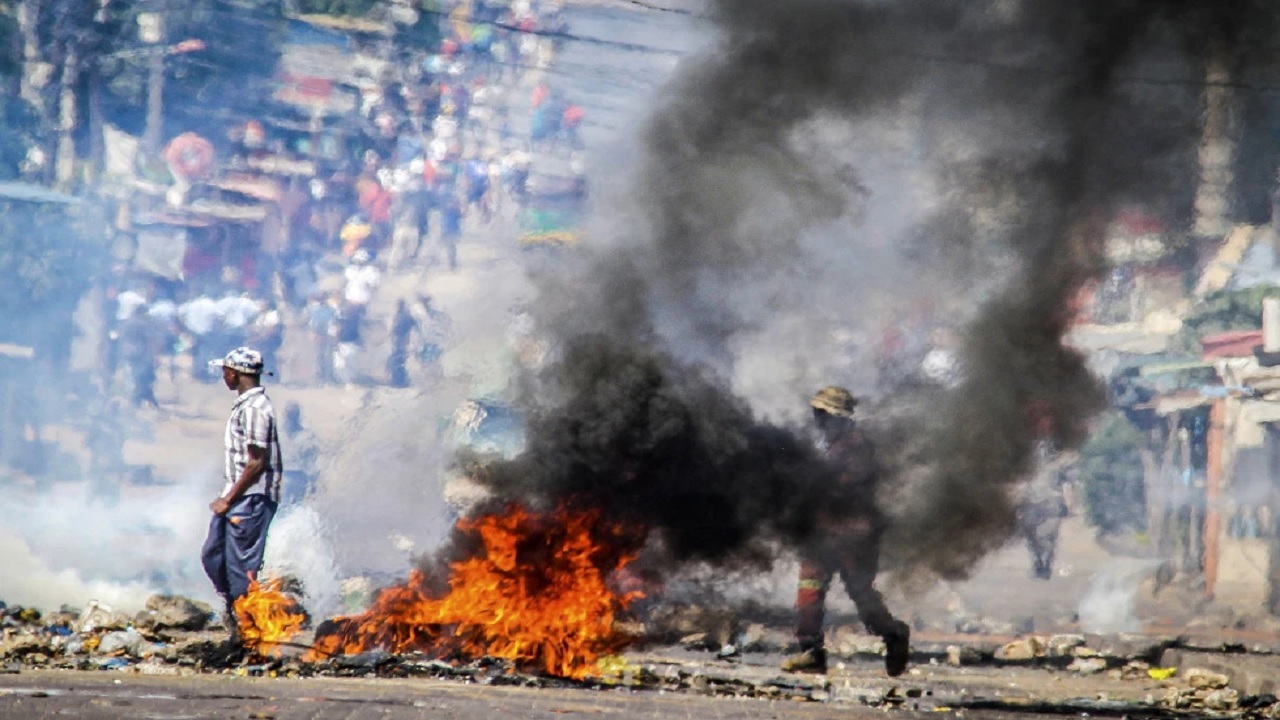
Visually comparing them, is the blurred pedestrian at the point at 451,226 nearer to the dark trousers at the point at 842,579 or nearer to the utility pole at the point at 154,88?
the utility pole at the point at 154,88

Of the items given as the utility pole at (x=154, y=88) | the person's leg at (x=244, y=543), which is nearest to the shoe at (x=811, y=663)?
the person's leg at (x=244, y=543)

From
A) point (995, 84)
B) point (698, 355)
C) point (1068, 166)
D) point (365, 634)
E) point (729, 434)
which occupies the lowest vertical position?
point (365, 634)

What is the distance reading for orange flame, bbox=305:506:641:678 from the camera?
8.01m

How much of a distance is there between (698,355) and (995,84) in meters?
2.90

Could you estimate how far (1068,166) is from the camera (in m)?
10.8

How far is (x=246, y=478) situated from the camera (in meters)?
8.23

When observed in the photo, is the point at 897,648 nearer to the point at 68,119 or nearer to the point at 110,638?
the point at 110,638

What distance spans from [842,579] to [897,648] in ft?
1.58

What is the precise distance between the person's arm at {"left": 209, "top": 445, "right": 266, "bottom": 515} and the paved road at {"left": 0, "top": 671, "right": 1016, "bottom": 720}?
3.06 ft

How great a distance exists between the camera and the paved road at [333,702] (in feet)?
21.1

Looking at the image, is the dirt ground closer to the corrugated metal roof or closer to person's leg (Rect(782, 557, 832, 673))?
person's leg (Rect(782, 557, 832, 673))

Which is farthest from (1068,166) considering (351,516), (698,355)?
(351,516)

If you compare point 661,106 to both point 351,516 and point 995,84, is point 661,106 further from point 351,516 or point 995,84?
point 351,516

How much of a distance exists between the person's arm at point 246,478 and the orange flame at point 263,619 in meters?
0.41
